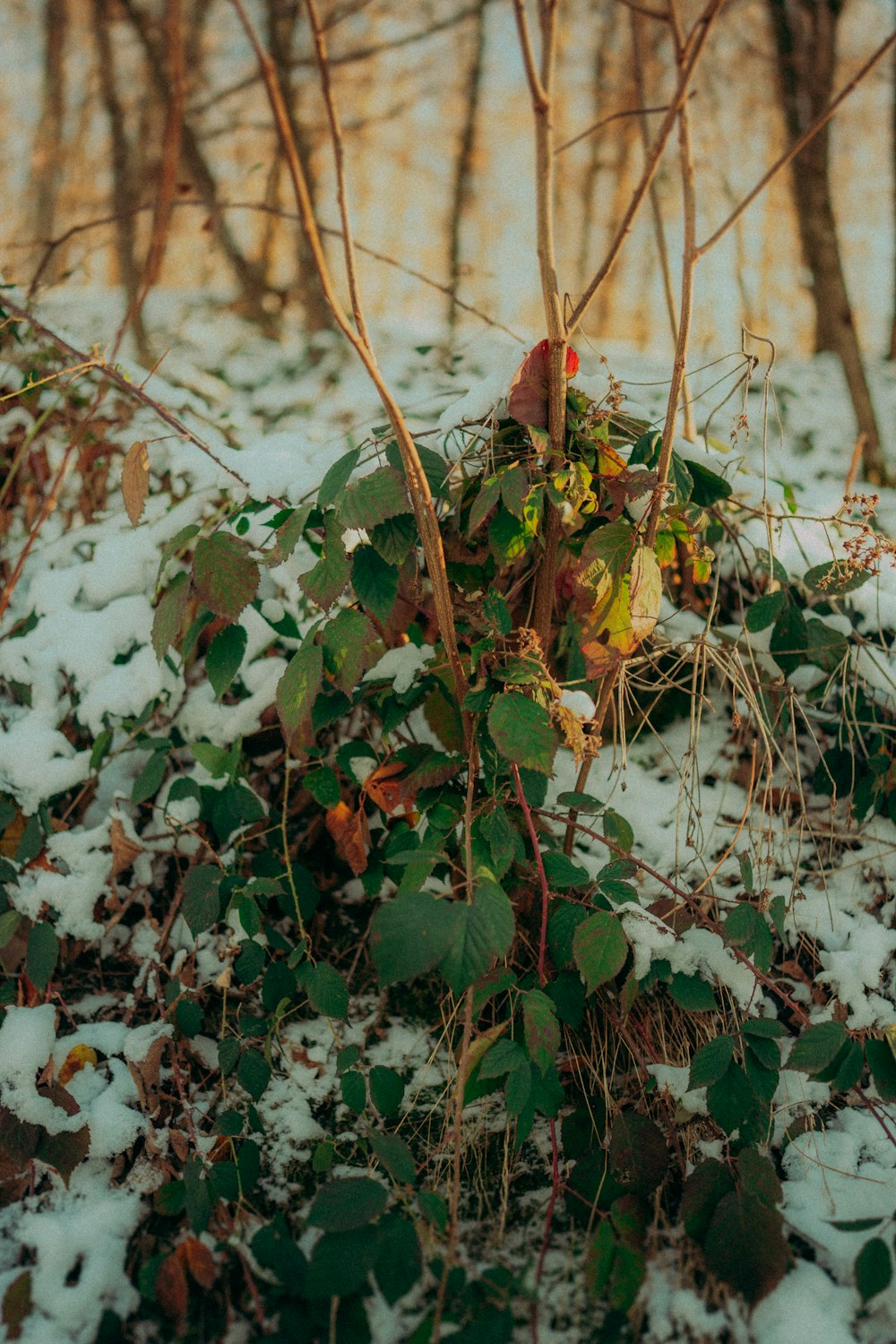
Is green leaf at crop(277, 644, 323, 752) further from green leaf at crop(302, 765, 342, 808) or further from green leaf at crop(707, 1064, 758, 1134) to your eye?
green leaf at crop(707, 1064, 758, 1134)

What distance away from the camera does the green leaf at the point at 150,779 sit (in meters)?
1.42

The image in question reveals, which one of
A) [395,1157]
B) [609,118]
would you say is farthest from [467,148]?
[395,1157]

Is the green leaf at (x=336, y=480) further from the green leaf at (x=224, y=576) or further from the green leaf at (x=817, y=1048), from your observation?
the green leaf at (x=817, y=1048)

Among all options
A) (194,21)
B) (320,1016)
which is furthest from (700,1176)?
(194,21)

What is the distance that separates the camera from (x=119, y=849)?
58.2 inches

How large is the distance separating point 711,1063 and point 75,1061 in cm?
98

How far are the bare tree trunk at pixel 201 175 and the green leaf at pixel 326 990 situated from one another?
337 cm

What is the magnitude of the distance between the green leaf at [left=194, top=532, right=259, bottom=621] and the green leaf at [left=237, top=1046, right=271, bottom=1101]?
2.15 ft

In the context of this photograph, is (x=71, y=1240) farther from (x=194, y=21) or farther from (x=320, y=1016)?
(x=194, y=21)

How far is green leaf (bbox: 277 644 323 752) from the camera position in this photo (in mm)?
1152

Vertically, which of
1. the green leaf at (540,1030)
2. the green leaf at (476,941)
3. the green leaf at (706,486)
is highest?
the green leaf at (706,486)

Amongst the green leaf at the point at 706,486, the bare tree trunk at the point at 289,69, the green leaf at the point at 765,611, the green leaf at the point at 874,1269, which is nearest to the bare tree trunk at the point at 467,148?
the bare tree trunk at the point at 289,69

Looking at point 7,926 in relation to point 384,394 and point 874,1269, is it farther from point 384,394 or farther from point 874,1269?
point 874,1269

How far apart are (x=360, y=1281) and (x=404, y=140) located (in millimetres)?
9357
